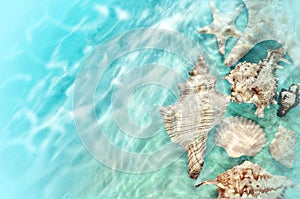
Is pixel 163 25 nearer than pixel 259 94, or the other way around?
pixel 259 94

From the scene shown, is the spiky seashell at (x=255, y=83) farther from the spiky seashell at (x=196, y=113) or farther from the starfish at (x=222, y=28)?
the starfish at (x=222, y=28)

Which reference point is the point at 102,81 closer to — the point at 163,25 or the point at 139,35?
the point at 139,35

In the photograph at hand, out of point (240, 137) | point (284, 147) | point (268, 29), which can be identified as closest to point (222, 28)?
point (268, 29)

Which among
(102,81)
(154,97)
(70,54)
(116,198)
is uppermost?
(70,54)

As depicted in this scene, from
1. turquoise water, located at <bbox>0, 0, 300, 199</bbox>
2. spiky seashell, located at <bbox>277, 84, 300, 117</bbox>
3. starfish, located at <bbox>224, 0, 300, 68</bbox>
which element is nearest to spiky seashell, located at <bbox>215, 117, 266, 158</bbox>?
turquoise water, located at <bbox>0, 0, 300, 199</bbox>

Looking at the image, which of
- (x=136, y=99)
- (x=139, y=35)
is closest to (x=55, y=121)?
(x=136, y=99)

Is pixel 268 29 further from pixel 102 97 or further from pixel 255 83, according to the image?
pixel 102 97
